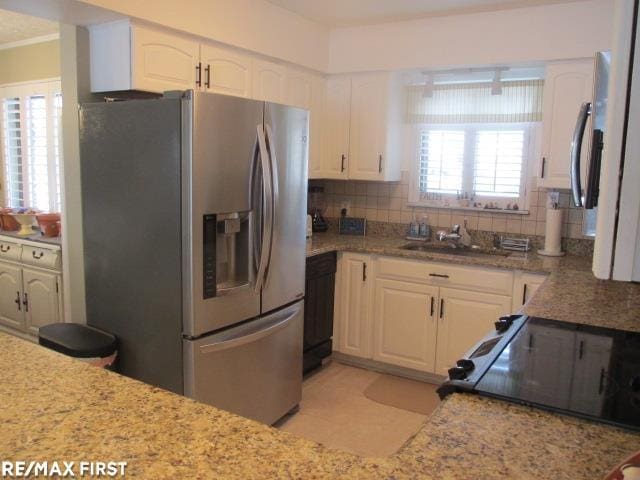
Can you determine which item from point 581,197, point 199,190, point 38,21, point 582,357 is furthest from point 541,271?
point 38,21

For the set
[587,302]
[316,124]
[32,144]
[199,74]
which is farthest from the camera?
[32,144]

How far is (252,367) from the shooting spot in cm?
267

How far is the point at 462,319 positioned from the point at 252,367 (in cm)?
147

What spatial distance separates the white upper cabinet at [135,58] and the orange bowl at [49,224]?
5.20ft

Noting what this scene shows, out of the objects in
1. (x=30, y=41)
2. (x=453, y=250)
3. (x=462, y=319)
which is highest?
(x=30, y=41)

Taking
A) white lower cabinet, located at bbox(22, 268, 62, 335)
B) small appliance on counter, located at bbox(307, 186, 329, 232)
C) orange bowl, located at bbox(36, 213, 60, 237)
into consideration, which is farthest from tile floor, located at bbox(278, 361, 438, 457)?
orange bowl, located at bbox(36, 213, 60, 237)

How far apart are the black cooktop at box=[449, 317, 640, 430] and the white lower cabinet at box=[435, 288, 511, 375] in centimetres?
150

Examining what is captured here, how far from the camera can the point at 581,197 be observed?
102cm

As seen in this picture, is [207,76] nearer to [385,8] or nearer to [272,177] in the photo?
[272,177]

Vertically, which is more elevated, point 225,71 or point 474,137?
point 225,71

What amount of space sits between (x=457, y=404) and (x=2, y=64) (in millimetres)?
5200

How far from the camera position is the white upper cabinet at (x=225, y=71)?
9.81 ft

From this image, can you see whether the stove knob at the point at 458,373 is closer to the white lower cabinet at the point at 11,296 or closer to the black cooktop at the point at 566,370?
the black cooktop at the point at 566,370

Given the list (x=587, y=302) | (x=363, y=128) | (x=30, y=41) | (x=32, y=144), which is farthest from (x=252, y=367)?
(x=30, y=41)
